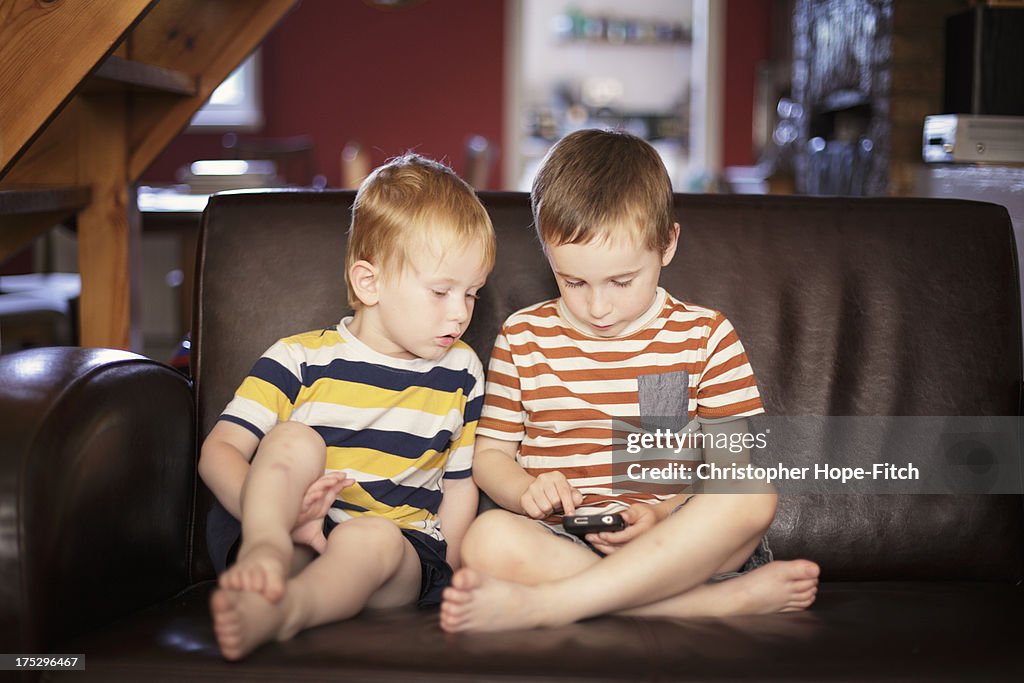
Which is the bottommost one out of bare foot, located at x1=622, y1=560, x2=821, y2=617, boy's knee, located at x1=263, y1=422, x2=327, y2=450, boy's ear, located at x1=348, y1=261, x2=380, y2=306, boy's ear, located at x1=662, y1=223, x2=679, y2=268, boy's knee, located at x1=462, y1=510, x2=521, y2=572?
bare foot, located at x1=622, y1=560, x2=821, y2=617

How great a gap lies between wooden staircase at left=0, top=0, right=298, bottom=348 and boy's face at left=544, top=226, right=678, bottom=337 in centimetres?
77

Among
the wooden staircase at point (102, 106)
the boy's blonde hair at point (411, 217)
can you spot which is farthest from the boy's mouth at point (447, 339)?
the wooden staircase at point (102, 106)

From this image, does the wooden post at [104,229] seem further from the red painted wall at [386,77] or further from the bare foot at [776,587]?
the red painted wall at [386,77]

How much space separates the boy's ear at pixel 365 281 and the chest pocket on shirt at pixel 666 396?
38cm

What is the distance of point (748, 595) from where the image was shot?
123 cm

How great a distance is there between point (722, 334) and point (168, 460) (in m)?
0.76

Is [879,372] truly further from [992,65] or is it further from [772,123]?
[772,123]

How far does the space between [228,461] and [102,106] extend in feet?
3.55

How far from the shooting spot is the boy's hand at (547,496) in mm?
1317

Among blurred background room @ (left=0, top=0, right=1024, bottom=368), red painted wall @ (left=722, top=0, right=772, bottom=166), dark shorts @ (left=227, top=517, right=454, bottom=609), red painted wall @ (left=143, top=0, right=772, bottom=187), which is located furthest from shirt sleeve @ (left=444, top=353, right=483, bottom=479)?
red painted wall @ (left=722, top=0, right=772, bottom=166)

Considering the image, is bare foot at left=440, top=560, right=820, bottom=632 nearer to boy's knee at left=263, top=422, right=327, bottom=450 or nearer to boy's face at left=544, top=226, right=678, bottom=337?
boy's knee at left=263, top=422, right=327, bottom=450

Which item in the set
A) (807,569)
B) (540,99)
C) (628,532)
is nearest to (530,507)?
(628,532)

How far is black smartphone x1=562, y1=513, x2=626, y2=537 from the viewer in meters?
1.25

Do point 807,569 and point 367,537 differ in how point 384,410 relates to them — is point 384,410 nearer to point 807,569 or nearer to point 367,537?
point 367,537
